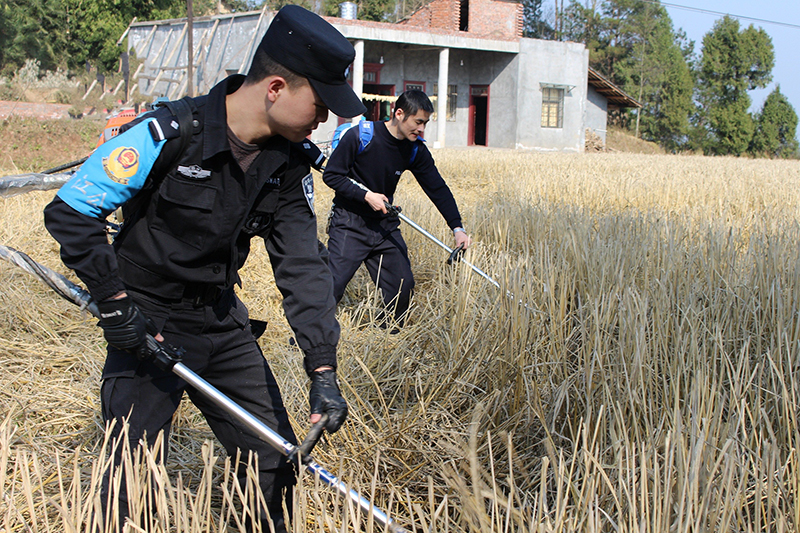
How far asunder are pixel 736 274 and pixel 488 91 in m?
23.9

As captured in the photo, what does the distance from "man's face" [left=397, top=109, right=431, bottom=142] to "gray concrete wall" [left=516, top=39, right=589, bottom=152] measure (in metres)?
22.0

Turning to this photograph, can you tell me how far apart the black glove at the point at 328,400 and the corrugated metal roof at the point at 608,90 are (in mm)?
28759

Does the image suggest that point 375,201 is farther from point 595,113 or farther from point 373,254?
point 595,113

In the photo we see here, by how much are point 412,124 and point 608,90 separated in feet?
93.9

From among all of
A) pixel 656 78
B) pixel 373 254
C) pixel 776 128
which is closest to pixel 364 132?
pixel 373 254

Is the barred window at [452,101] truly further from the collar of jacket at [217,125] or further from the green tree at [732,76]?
the collar of jacket at [217,125]

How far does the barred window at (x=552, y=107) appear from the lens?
2634 cm

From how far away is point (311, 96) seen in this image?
187cm

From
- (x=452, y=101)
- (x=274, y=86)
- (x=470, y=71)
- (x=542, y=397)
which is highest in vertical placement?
(x=470, y=71)

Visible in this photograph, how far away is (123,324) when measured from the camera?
1.78 metres

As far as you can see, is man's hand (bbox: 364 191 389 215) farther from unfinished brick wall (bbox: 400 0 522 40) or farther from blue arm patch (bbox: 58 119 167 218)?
unfinished brick wall (bbox: 400 0 522 40)

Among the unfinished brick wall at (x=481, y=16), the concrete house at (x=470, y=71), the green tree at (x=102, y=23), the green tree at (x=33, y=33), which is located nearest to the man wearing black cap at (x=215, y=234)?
the concrete house at (x=470, y=71)

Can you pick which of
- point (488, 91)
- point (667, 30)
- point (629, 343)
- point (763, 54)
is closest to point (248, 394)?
point (629, 343)

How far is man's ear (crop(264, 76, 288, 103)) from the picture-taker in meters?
1.86
